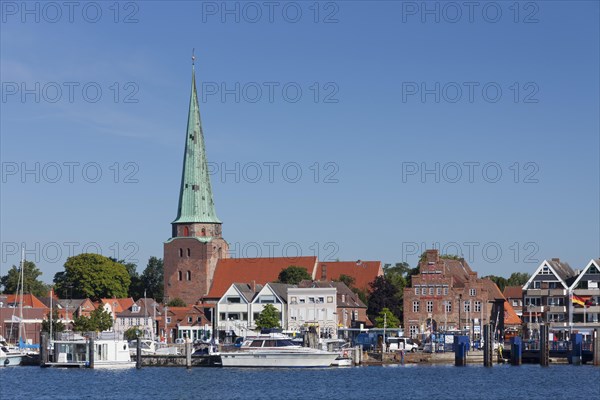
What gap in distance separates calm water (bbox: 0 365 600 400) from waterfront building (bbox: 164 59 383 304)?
189ft

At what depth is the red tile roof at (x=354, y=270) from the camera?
6462 inches

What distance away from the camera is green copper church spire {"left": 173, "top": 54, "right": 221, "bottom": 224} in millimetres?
155875

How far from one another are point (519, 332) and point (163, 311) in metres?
45.3

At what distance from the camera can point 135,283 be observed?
179m

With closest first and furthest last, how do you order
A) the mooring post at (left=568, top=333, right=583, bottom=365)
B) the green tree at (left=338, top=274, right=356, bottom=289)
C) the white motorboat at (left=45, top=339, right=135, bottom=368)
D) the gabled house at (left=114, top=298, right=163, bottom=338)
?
the white motorboat at (left=45, top=339, right=135, bottom=368)
the mooring post at (left=568, top=333, right=583, bottom=365)
the gabled house at (left=114, top=298, right=163, bottom=338)
the green tree at (left=338, top=274, right=356, bottom=289)

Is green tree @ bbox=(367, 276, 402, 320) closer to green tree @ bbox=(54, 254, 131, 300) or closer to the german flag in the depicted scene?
the german flag

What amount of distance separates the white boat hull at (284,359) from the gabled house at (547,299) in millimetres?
38226

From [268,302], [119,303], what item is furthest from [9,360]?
[119,303]

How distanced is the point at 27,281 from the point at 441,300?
77222 millimetres

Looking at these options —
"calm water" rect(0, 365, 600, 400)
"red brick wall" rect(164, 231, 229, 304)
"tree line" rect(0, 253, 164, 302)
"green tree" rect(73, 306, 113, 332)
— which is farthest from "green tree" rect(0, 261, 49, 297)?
"calm water" rect(0, 365, 600, 400)

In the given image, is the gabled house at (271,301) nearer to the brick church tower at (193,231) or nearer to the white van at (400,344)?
the brick church tower at (193,231)

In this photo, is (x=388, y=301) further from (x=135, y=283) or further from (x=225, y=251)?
(x=135, y=283)

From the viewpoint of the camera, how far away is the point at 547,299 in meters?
130

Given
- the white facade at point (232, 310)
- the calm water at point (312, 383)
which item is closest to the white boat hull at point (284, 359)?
the calm water at point (312, 383)
